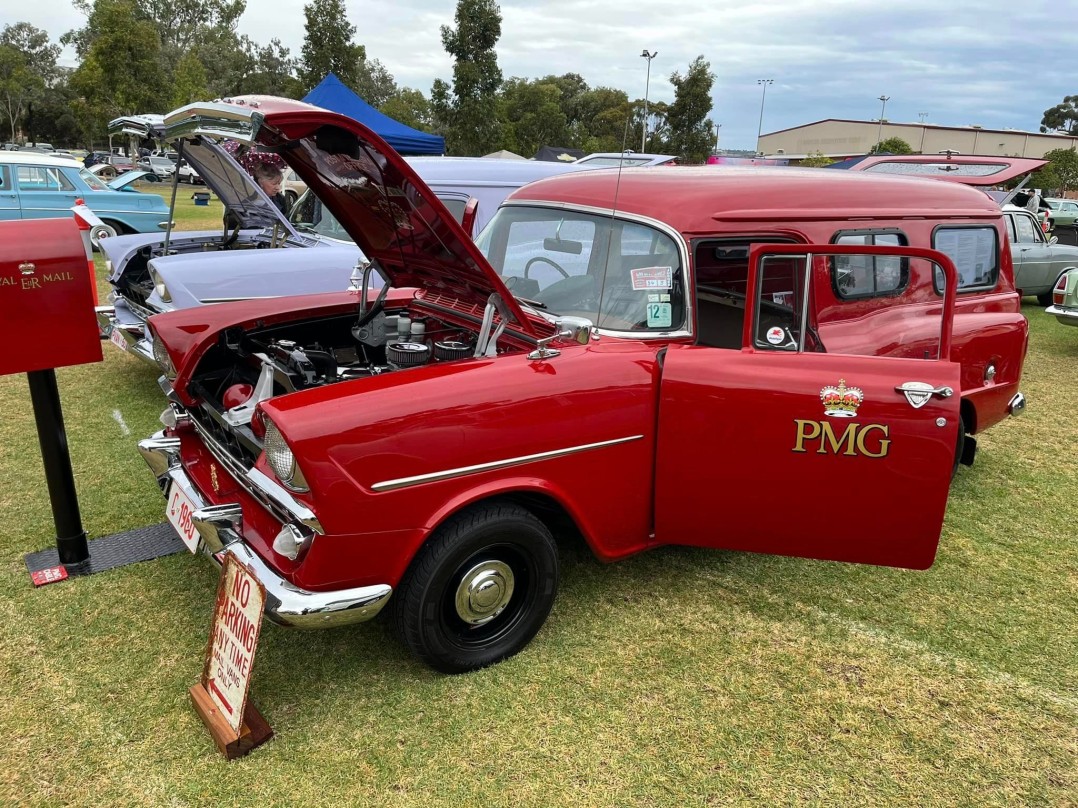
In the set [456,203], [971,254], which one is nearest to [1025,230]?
[971,254]

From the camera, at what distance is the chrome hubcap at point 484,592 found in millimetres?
2639

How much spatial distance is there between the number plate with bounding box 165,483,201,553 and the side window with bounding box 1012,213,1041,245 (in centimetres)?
1175

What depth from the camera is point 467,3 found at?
82.8ft

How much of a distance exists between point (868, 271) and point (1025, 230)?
30.4 ft

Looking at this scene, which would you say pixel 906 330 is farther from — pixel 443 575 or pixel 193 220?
pixel 193 220

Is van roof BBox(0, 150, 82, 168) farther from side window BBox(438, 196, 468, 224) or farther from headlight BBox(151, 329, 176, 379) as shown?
headlight BBox(151, 329, 176, 379)

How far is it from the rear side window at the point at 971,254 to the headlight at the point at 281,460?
3702 millimetres

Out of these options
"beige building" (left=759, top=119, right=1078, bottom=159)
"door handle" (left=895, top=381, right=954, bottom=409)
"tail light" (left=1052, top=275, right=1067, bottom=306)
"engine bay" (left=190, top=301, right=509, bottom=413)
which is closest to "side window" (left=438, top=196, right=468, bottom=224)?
"engine bay" (left=190, top=301, right=509, bottom=413)

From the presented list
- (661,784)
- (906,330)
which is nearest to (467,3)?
(906,330)

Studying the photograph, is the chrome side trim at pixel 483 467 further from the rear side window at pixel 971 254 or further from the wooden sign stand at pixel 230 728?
the rear side window at pixel 971 254

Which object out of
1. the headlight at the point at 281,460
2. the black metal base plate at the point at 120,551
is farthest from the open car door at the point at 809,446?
the black metal base plate at the point at 120,551

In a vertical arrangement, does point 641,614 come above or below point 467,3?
below

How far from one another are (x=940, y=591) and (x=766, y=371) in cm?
163

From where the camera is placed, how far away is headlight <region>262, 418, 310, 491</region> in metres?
2.25
